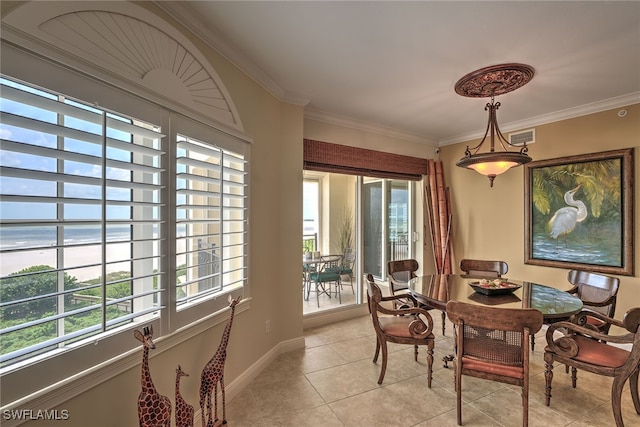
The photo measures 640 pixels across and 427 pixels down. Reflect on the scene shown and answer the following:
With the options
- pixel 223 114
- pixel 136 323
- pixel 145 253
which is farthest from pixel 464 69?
pixel 136 323

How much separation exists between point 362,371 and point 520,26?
3.05 meters

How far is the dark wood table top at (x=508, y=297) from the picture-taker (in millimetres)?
2100

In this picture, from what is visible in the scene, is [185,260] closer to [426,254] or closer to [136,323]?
[136,323]

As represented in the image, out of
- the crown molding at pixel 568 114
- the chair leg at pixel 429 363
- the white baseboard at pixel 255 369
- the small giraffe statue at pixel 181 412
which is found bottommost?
the white baseboard at pixel 255 369

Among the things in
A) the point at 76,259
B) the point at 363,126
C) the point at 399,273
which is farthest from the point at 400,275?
the point at 76,259

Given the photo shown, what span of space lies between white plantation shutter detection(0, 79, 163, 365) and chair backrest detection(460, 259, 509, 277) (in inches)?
142

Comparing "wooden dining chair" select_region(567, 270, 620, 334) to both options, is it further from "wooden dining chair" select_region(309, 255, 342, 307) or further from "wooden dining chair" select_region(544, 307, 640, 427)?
"wooden dining chair" select_region(309, 255, 342, 307)

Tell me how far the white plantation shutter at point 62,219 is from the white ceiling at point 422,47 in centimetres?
98

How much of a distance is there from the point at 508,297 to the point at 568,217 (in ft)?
6.13

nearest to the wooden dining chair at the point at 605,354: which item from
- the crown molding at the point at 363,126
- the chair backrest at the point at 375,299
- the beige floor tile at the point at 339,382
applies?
the chair backrest at the point at 375,299

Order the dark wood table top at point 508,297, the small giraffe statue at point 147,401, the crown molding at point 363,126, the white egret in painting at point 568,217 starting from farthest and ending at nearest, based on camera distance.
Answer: the crown molding at point 363,126 → the white egret in painting at point 568,217 → the dark wood table top at point 508,297 → the small giraffe statue at point 147,401

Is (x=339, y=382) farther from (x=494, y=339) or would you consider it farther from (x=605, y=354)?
(x=605, y=354)

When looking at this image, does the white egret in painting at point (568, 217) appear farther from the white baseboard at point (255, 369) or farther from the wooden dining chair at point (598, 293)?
the white baseboard at point (255, 369)

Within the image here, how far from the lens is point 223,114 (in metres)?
2.18
